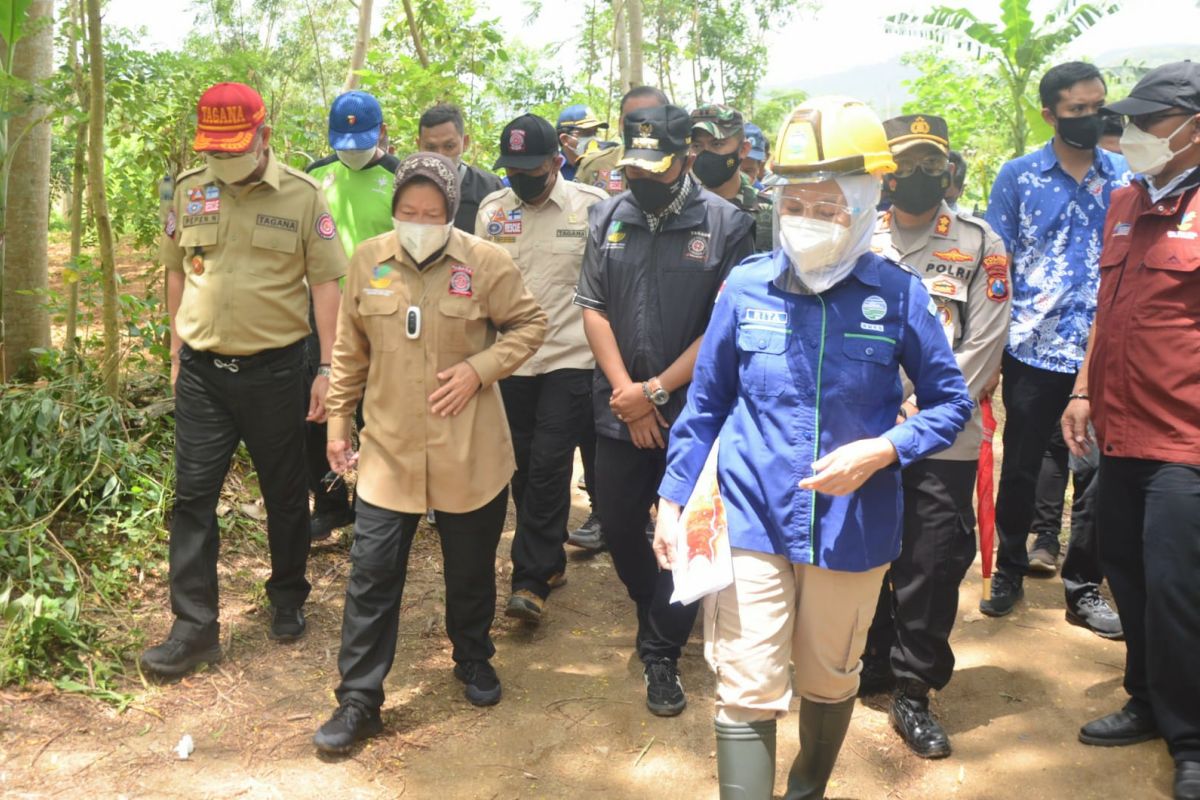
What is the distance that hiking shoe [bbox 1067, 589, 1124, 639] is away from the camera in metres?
5.07

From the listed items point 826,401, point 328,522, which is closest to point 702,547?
point 826,401

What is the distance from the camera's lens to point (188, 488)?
445 cm

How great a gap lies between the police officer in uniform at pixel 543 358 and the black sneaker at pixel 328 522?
1205 mm

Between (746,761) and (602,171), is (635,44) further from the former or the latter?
(746,761)

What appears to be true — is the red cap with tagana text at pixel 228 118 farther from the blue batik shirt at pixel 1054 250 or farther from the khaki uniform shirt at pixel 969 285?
the blue batik shirt at pixel 1054 250

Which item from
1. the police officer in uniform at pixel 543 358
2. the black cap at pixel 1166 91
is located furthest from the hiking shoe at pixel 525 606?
the black cap at pixel 1166 91

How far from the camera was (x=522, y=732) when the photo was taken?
4129mm

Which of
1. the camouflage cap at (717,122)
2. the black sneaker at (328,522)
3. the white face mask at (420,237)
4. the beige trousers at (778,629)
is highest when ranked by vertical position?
the camouflage cap at (717,122)

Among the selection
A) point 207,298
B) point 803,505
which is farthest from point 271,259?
point 803,505

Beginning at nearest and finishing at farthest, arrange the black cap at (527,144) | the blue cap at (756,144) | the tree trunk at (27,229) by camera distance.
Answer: the black cap at (527,144) → the tree trunk at (27,229) → the blue cap at (756,144)

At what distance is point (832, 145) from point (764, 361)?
615 millimetres

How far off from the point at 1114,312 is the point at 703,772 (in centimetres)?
225

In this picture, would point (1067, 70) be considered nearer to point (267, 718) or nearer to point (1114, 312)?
point (1114, 312)

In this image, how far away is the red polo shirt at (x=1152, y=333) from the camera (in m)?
3.70
